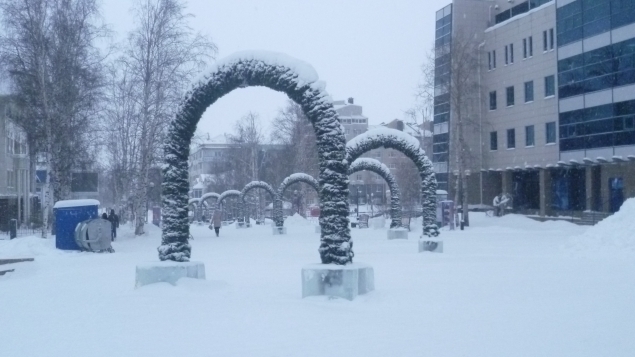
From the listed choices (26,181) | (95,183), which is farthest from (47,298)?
(26,181)

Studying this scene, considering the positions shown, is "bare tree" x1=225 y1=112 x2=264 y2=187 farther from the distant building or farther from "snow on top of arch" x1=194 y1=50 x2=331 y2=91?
"snow on top of arch" x1=194 y1=50 x2=331 y2=91

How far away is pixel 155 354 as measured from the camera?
26.0 feet

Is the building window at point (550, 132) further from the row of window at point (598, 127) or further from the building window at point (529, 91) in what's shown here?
the building window at point (529, 91)

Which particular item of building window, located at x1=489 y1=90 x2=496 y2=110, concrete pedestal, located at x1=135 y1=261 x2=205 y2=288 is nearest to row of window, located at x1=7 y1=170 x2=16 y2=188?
building window, located at x1=489 y1=90 x2=496 y2=110

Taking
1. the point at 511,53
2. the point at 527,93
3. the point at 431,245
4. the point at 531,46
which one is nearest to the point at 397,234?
the point at 431,245

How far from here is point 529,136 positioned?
167 feet

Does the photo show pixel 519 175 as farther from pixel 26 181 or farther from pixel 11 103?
pixel 26 181

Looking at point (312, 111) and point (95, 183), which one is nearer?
point (312, 111)

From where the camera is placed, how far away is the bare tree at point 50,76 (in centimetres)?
2995

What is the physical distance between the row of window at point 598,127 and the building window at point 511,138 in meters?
6.67

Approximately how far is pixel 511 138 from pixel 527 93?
3.77m

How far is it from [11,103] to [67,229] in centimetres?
1117

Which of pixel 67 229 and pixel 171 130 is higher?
pixel 171 130

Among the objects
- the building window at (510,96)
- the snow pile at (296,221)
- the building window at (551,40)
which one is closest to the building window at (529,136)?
the building window at (510,96)
